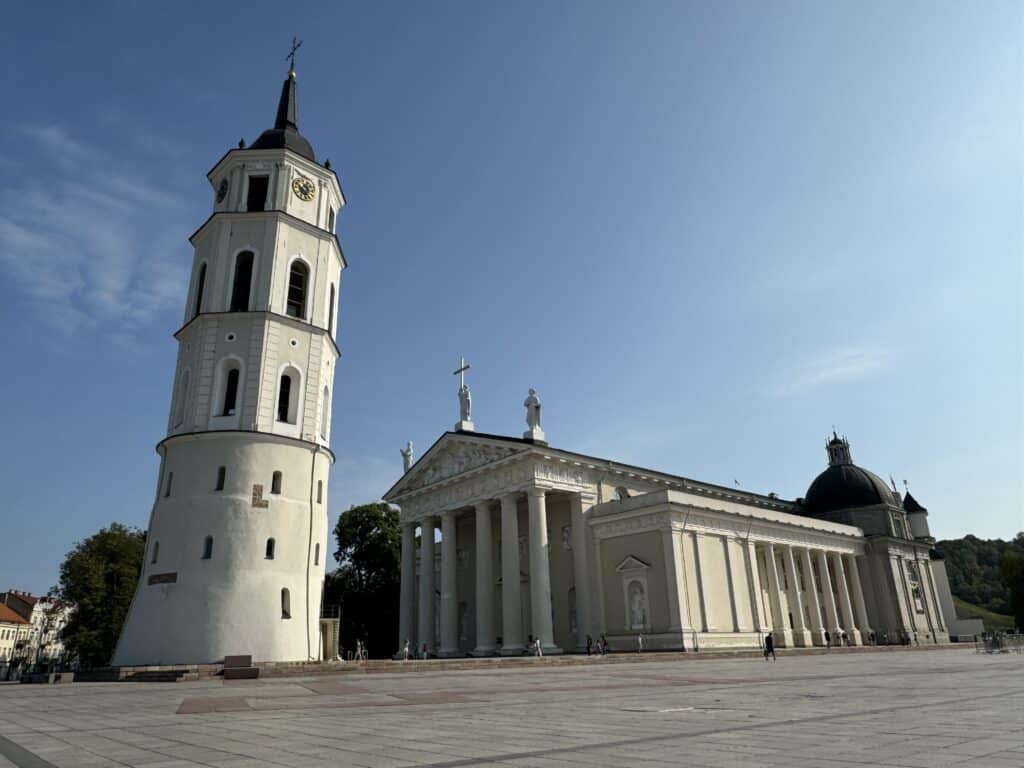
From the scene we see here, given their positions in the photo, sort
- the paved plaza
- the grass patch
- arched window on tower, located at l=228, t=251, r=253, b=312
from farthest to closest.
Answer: the grass patch
arched window on tower, located at l=228, t=251, r=253, b=312
the paved plaza

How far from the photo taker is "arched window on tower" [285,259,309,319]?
33.5 m

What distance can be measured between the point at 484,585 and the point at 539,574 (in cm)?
537

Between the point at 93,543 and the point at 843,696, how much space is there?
2074 inches

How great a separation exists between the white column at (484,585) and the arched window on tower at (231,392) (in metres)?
17.5

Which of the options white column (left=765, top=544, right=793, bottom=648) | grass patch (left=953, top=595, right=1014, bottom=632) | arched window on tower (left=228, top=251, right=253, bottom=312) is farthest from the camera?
grass patch (left=953, top=595, right=1014, bottom=632)

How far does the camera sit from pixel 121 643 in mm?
27219

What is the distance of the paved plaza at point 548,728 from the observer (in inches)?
222

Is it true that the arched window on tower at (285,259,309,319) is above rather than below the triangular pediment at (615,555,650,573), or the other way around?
above

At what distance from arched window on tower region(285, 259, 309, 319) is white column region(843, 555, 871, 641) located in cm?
4479

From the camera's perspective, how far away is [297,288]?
111 feet

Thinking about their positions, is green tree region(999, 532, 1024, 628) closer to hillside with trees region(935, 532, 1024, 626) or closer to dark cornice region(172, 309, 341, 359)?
hillside with trees region(935, 532, 1024, 626)

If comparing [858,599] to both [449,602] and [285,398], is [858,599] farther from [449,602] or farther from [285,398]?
[285,398]

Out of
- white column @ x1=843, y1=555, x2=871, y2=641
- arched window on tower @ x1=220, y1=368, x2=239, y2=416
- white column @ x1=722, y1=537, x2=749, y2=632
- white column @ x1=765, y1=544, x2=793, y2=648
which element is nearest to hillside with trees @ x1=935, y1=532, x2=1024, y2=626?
white column @ x1=843, y1=555, x2=871, y2=641

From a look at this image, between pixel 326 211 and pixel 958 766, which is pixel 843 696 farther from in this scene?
pixel 326 211
